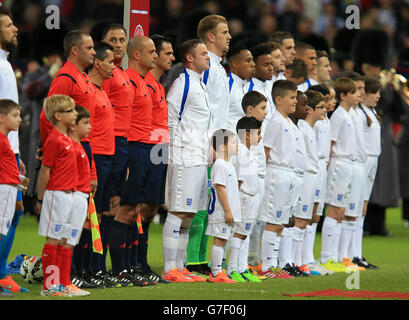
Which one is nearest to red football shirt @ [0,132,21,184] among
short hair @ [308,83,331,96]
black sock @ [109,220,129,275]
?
black sock @ [109,220,129,275]

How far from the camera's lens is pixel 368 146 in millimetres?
13211

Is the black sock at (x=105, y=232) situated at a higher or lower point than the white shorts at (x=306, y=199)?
lower

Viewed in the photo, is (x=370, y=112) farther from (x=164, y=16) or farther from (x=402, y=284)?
(x=164, y=16)

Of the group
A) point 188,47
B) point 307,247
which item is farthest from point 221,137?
point 307,247

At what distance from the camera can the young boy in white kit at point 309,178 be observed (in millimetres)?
11891

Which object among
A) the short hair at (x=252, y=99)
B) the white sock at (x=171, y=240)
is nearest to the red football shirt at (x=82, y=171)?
the white sock at (x=171, y=240)

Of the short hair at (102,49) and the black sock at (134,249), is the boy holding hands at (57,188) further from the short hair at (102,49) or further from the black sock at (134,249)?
the black sock at (134,249)

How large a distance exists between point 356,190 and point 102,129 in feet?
13.2

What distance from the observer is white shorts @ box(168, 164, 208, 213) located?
34.8 feet

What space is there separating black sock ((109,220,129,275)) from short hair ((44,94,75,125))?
1.46m

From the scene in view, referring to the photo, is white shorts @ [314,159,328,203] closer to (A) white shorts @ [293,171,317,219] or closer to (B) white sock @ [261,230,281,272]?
(A) white shorts @ [293,171,317,219]

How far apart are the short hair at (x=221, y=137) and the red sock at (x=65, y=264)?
210cm

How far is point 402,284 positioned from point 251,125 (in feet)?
6.63

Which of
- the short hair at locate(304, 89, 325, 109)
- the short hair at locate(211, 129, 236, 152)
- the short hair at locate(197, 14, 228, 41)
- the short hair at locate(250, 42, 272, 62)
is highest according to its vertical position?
the short hair at locate(197, 14, 228, 41)
